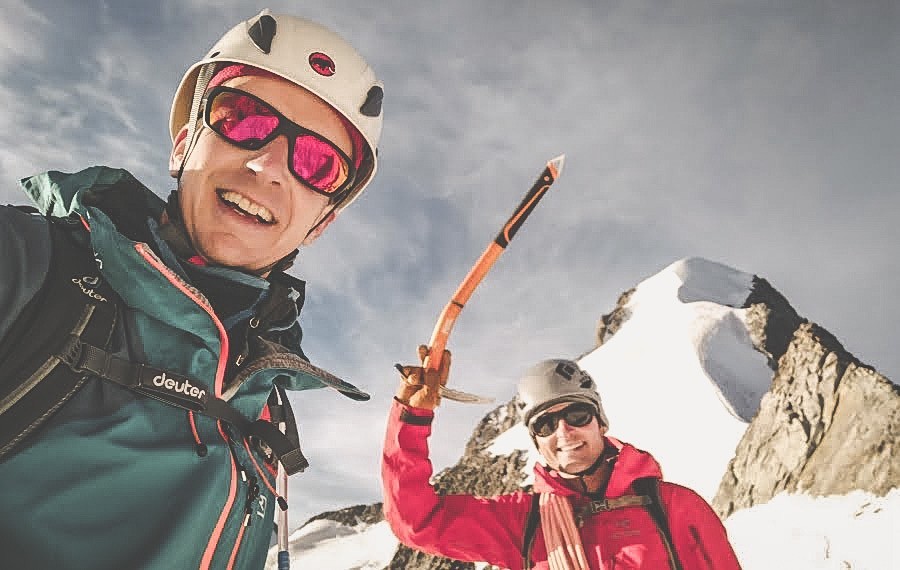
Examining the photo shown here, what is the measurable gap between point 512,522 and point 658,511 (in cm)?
153

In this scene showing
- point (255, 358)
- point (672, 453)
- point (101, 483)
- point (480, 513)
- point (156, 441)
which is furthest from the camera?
point (672, 453)

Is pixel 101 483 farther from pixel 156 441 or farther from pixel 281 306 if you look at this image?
pixel 281 306

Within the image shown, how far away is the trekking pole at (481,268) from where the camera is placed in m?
5.15

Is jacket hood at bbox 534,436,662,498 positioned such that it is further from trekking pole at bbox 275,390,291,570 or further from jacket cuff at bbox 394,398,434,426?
trekking pole at bbox 275,390,291,570

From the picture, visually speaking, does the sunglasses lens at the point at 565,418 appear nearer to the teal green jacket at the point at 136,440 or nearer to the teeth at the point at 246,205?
the teal green jacket at the point at 136,440

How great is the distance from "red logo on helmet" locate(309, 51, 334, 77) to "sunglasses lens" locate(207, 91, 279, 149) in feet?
1.41

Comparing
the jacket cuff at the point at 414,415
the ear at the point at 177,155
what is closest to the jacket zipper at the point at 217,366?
the ear at the point at 177,155

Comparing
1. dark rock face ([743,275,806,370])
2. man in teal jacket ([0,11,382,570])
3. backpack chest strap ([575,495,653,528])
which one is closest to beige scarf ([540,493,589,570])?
backpack chest strap ([575,495,653,528])

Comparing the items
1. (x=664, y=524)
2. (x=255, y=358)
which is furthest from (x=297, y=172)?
(x=664, y=524)

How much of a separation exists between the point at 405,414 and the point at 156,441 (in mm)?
3460

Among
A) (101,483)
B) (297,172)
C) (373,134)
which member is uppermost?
(373,134)

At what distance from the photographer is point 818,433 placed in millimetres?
20453

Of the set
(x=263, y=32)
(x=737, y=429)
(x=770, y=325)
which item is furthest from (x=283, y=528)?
(x=770, y=325)

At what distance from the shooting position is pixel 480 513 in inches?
218
